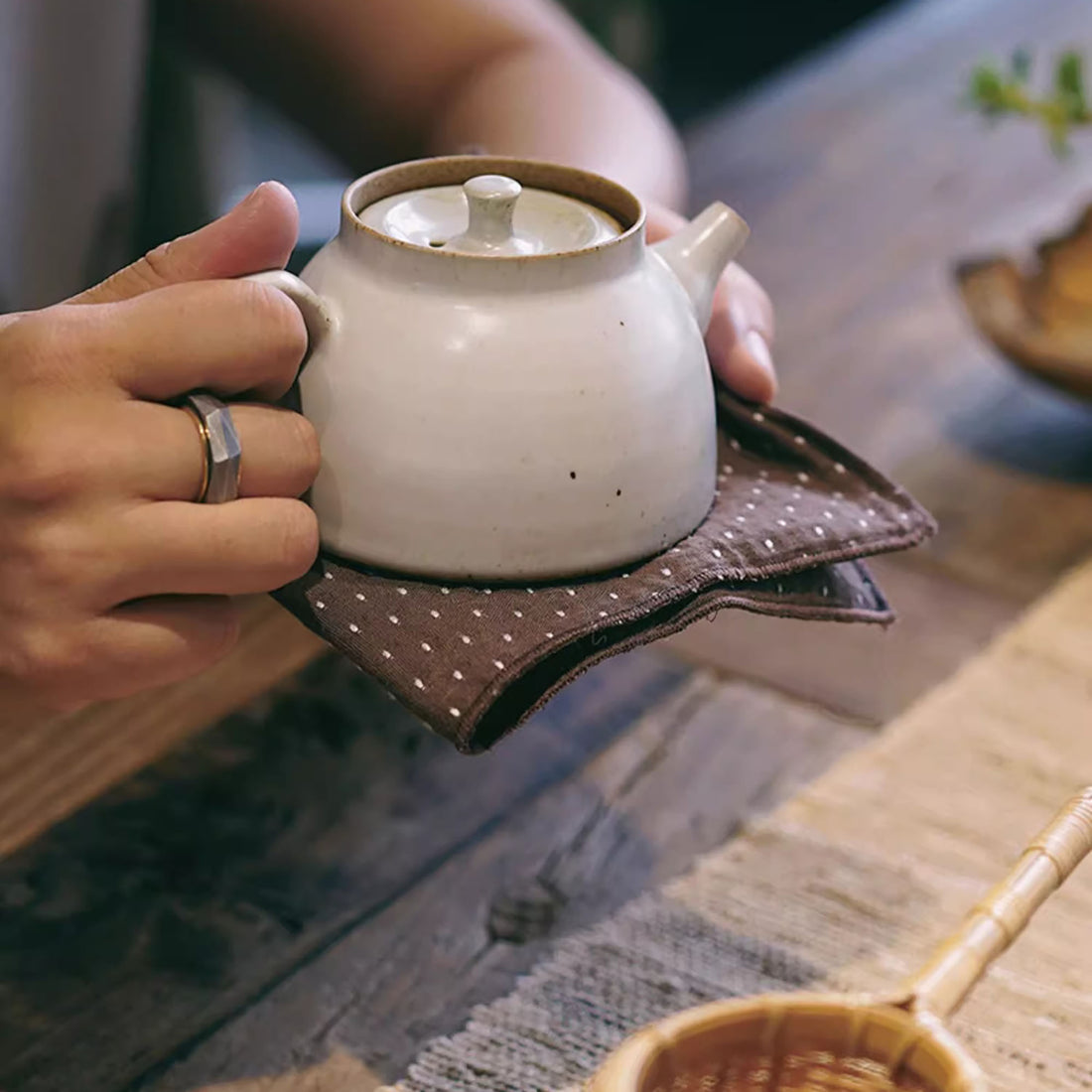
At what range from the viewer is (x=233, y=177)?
1348 mm

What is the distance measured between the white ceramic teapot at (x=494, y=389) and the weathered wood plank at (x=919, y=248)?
52 centimetres

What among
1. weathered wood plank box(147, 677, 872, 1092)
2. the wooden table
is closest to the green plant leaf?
the wooden table

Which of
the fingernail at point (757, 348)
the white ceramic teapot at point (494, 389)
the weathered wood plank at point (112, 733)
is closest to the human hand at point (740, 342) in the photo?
the fingernail at point (757, 348)

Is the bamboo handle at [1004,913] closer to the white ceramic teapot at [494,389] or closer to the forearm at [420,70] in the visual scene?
the white ceramic teapot at [494,389]

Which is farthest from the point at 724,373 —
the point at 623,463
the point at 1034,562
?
the point at 1034,562

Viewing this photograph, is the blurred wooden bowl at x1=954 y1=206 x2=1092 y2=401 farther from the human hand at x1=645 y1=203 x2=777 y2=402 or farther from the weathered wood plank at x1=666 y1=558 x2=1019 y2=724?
the human hand at x1=645 y1=203 x2=777 y2=402

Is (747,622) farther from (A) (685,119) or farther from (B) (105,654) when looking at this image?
(A) (685,119)

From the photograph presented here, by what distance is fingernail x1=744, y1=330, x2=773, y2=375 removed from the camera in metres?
0.67

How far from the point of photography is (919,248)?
1410 mm

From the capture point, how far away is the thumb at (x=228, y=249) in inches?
20.4

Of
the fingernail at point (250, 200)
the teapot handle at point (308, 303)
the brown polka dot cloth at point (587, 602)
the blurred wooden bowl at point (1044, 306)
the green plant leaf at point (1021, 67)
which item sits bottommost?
the blurred wooden bowl at point (1044, 306)

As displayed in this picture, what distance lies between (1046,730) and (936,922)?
0.19 meters

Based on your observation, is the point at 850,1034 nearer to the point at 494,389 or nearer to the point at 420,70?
the point at 494,389

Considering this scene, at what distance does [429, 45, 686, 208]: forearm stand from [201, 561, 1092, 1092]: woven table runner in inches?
13.6
